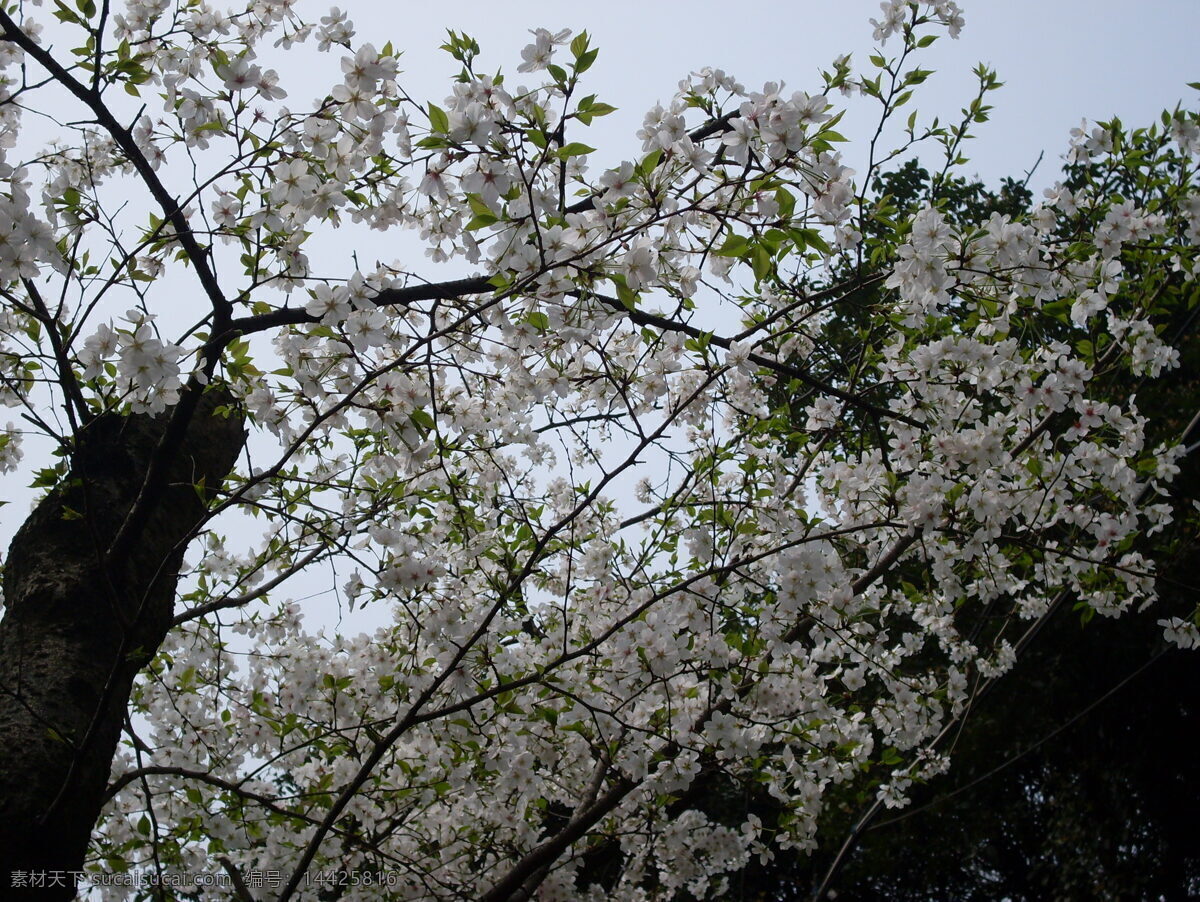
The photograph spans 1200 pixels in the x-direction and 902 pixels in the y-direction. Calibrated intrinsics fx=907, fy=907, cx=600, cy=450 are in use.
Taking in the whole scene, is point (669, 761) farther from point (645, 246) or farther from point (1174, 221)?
point (1174, 221)

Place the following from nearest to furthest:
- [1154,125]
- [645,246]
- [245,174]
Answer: [645,246] → [245,174] → [1154,125]

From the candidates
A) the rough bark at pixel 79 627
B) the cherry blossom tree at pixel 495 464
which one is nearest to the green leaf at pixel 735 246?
the cherry blossom tree at pixel 495 464

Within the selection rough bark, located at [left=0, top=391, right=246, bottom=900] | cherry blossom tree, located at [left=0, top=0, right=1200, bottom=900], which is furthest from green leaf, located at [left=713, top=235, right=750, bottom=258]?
rough bark, located at [left=0, top=391, right=246, bottom=900]

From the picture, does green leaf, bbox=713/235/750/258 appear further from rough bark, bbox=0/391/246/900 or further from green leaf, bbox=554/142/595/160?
rough bark, bbox=0/391/246/900

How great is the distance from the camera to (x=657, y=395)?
3248 millimetres

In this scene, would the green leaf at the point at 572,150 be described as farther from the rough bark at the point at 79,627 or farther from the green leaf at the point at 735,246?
the rough bark at the point at 79,627

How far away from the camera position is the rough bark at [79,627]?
82.5 inches

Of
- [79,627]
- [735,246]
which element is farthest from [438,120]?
[79,627]

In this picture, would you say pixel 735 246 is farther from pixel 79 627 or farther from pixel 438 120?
pixel 79 627

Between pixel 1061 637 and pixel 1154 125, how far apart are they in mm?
7202

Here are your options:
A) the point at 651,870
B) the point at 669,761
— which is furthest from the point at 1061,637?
the point at 669,761

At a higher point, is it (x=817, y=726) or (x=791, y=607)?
(x=791, y=607)

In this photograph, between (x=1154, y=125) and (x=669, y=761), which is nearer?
(x=669, y=761)

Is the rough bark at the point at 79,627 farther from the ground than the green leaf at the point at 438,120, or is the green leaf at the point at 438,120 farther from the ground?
the green leaf at the point at 438,120
